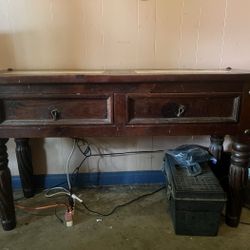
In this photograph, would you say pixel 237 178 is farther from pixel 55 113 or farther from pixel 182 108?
pixel 55 113

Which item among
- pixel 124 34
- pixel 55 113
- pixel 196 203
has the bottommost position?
pixel 196 203

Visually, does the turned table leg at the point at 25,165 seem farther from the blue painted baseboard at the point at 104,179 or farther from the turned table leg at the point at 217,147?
the turned table leg at the point at 217,147

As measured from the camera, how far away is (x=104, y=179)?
5.03ft

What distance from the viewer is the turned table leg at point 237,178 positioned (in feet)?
3.43

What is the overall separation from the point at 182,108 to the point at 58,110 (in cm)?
49

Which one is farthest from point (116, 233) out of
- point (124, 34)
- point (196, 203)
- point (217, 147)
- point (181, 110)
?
point (124, 34)

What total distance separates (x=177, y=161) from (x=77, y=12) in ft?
3.05

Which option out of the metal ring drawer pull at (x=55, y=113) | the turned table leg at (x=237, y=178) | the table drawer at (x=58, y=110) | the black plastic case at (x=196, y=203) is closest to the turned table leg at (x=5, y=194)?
the table drawer at (x=58, y=110)

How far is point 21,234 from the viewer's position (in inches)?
44.2

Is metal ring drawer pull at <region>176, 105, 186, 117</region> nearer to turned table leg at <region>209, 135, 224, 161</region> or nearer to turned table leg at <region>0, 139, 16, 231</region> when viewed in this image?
turned table leg at <region>209, 135, 224, 161</region>

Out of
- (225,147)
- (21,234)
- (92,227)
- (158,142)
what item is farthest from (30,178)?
(225,147)

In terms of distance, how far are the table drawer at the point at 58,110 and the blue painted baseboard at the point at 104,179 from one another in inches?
24.6

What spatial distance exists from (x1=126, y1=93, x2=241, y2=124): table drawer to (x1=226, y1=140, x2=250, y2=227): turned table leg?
13 centimetres

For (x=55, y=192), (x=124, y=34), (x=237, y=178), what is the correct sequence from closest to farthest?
(x=237, y=178)
(x=124, y=34)
(x=55, y=192)
